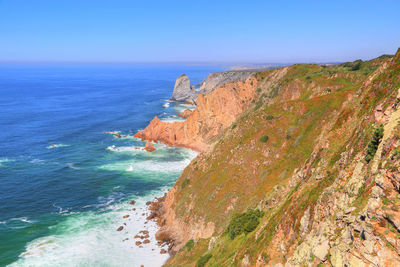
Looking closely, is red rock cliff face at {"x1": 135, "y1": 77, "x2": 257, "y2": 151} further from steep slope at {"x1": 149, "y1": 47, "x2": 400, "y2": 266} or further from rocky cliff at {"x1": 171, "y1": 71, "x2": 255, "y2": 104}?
rocky cliff at {"x1": 171, "y1": 71, "x2": 255, "y2": 104}

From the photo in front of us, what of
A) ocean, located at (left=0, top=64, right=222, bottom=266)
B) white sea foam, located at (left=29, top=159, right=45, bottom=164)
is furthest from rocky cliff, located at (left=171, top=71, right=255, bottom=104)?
white sea foam, located at (left=29, top=159, right=45, bottom=164)

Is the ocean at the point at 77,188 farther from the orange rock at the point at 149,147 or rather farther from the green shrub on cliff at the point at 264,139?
the green shrub on cliff at the point at 264,139

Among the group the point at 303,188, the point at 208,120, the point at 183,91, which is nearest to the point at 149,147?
the point at 208,120

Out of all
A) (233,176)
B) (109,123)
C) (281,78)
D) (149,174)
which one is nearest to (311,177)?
(233,176)

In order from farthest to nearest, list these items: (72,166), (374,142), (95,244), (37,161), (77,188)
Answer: (37,161), (72,166), (77,188), (95,244), (374,142)

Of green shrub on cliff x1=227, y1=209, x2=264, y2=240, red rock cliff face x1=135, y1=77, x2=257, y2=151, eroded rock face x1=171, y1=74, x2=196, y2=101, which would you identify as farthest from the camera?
eroded rock face x1=171, y1=74, x2=196, y2=101

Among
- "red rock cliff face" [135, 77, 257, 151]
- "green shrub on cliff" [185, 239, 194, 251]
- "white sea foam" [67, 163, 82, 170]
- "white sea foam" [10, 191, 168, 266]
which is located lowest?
"white sea foam" [10, 191, 168, 266]

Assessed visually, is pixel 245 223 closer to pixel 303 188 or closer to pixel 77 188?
pixel 303 188
